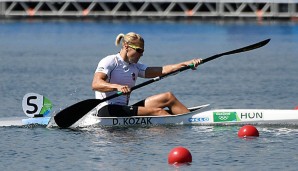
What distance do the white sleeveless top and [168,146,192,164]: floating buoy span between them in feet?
11.0

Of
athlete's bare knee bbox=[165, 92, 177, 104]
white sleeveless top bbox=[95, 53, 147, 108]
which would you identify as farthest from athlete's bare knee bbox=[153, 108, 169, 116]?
white sleeveless top bbox=[95, 53, 147, 108]

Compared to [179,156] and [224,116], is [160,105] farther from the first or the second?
[179,156]

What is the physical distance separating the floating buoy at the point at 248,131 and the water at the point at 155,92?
13 cm

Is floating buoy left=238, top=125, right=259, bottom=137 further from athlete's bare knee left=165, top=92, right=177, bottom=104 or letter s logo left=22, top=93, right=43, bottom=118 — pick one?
letter s logo left=22, top=93, right=43, bottom=118

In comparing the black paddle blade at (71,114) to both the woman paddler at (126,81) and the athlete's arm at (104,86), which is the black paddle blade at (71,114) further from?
the athlete's arm at (104,86)

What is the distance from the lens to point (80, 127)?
61.0 ft

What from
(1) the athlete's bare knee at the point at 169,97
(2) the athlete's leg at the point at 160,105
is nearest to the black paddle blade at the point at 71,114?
(2) the athlete's leg at the point at 160,105

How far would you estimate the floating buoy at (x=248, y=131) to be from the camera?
57.5 feet

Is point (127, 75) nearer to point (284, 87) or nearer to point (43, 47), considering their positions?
point (284, 87)

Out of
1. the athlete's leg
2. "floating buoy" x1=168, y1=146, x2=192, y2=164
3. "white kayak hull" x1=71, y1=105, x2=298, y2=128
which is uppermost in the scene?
the athlete's leg

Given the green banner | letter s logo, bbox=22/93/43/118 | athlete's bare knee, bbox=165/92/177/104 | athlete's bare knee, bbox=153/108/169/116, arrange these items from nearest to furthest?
athlete's bare knee, bbox=165/92/177/104
athlete's bare knee, bbox=153/108/169/116
the green banner
letter s logo, bbox=22/93/43/118

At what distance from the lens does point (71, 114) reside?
18.6 meters

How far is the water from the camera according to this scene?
15.6 m

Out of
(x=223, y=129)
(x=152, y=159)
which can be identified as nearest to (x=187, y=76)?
(x=223, y=129)
